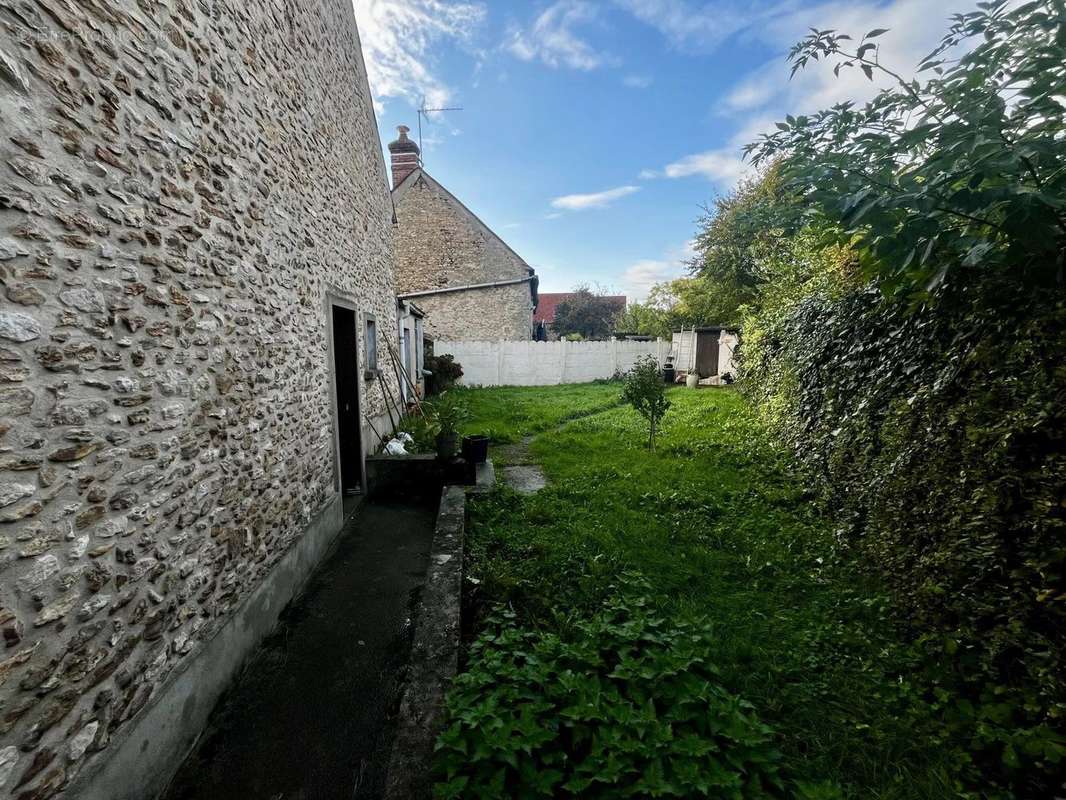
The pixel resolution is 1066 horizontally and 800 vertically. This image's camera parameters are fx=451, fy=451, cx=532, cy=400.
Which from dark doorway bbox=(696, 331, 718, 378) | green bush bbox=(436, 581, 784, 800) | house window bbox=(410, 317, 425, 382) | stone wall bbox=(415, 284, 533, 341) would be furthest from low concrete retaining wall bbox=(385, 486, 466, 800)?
stone wall bbox=(415, 284, 533, 341)

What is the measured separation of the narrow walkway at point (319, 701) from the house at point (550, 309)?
87.1ft

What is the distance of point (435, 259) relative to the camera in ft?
58.5

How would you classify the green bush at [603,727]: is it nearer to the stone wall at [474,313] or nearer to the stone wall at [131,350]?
the stone wall at [131,350]

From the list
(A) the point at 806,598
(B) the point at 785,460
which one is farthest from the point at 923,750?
(B) the point at 785,460

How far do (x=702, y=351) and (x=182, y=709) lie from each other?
52.9 ft

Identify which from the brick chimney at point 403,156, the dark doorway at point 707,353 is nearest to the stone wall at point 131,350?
the dark doorway at point 707,353

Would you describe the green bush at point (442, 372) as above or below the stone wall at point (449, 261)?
below

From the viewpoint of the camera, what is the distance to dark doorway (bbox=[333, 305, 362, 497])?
20.2ft

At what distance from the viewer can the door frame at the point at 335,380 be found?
513 centimetres

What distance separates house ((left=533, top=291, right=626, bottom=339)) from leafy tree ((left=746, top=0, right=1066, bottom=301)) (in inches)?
1074

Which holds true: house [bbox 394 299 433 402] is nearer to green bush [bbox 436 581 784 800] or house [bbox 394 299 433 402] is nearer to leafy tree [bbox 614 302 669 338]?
green bush [bbox 436 581 784 800]

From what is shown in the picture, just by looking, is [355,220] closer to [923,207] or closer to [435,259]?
[923,207]

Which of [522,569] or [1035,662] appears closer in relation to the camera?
[1035,662]

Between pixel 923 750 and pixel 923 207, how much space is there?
256 cm
